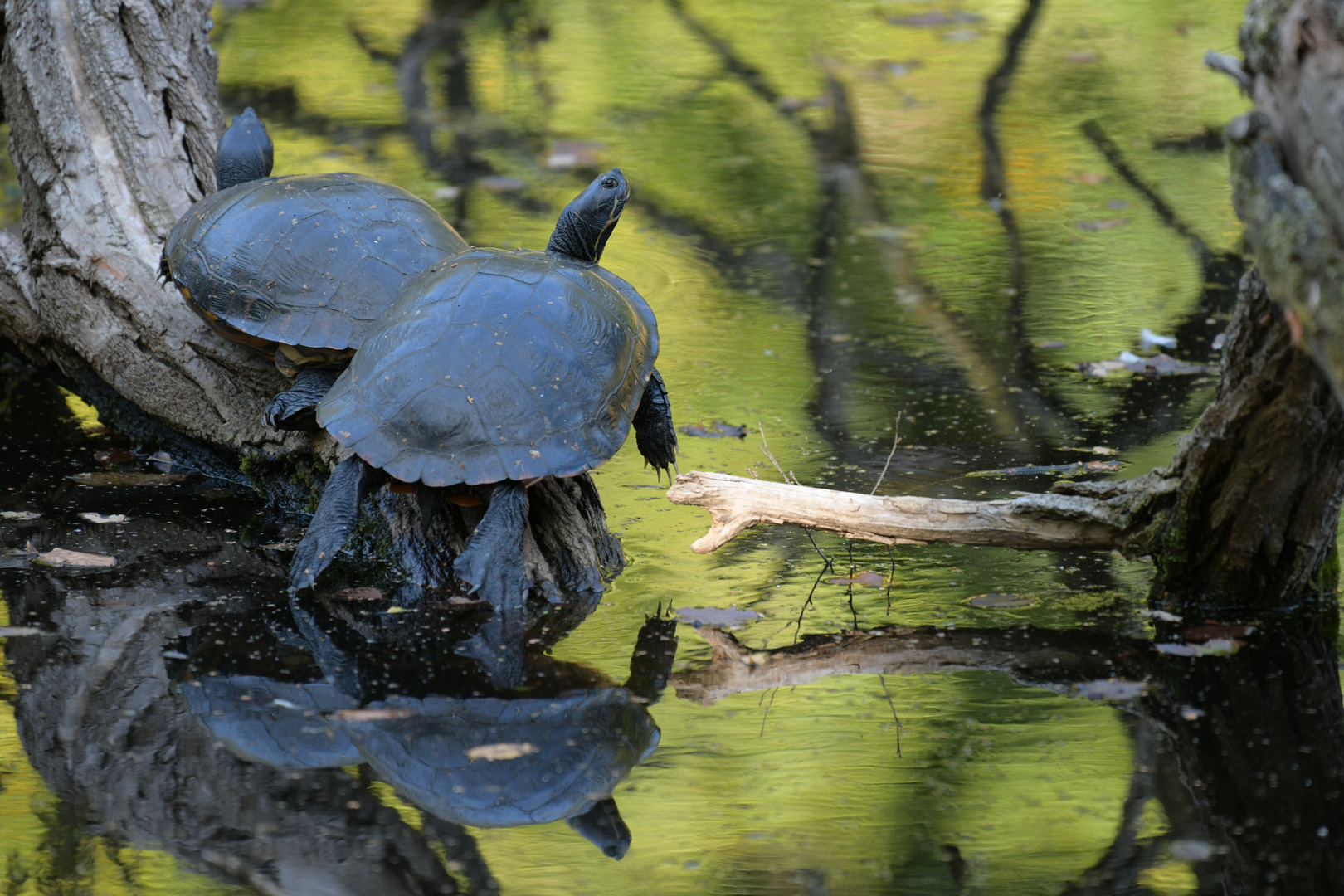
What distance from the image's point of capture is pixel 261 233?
4195 millimetres

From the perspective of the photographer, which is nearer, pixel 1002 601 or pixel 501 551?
pixel 501 551

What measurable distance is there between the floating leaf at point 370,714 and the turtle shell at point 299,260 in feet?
4.52

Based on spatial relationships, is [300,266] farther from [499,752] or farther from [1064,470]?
[1064,470]

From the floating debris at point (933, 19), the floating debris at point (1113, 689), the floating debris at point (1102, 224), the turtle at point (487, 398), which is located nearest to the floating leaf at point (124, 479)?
the turtle at point (487, 398)

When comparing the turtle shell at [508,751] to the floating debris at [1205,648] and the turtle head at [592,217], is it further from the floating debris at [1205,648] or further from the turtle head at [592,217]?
the turtle head at [592,217]

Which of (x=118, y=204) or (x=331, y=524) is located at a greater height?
(x=118, y=204)

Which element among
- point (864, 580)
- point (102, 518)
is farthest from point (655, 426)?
point (102, 518)

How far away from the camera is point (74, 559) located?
387 centimetres

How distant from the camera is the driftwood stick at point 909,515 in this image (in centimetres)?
352

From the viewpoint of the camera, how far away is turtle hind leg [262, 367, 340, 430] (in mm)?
4039

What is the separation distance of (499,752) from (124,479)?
7.69 ft

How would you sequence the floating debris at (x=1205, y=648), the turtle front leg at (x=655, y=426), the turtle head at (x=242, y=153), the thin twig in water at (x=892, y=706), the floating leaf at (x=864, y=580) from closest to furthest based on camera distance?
the thin twig in water at (x=892, y=706), the floating debris at (x=1205, y=648), the floating leaf at (x=864, y=580), the turtle front leg at (x=655, y=426), the turtle head at (x=242, y=153)

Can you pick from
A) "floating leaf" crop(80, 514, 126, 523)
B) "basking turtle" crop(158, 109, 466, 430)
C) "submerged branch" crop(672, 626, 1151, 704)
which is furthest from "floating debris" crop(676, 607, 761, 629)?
"floating leaf" crop(80, 514, 126, 523)

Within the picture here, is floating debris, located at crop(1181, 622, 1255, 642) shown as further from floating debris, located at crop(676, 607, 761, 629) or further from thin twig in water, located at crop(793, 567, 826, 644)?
floating debris, located at crop(676, 607, 761, 629)
